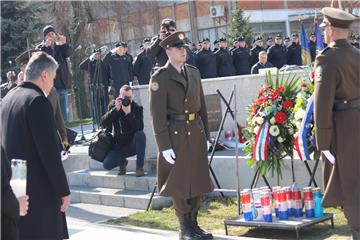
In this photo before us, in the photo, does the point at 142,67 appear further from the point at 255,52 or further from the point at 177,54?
the point at 177,54

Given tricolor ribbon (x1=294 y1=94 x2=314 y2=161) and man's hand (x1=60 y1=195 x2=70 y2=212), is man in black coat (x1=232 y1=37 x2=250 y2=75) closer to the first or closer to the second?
tricolor ribbon (x1=294 y1=94 x2=314 y2=161)

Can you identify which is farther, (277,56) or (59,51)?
(277,56)

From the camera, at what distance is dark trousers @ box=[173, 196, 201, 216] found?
645 cm

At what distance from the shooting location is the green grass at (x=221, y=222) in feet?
21.6

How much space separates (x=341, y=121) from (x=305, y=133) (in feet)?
3.66

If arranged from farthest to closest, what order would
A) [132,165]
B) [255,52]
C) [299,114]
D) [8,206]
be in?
[255,52], [132,165], [299,114], [8,206]

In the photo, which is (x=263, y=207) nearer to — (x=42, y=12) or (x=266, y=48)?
(x=266, y=48)

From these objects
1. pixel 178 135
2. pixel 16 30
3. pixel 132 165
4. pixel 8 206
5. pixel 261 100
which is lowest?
pixel 132 165

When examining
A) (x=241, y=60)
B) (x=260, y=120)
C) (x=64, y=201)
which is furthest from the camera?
(x=241, y=60)

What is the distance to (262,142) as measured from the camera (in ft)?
23.2

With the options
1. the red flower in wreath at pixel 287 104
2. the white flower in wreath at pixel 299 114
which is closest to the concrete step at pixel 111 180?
the red flower in wreath at pixel 287 104

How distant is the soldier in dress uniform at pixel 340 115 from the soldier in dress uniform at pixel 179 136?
1.55 metres

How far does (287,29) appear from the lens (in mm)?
33688

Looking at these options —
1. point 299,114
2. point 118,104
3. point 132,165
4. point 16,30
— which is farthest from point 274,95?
point 16,30
